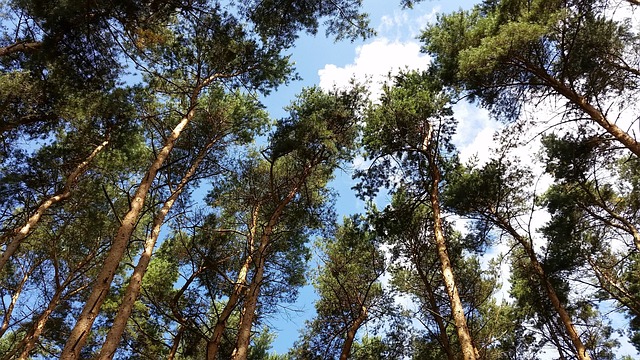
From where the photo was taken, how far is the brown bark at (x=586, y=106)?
7.54 metres

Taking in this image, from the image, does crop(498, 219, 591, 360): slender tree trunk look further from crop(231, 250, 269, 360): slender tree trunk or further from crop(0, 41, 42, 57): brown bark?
crop(0, 41, 42, 57): brown bark

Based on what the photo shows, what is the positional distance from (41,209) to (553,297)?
45.7ft

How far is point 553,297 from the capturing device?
34.9ft

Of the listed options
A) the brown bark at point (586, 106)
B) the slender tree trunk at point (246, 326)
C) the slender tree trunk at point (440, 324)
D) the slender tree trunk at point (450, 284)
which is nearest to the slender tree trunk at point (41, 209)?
the slender tree trunk at point (246, 326)

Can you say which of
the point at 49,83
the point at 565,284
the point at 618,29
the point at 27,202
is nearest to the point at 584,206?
the point at 565,284

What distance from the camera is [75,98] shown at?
9477mm

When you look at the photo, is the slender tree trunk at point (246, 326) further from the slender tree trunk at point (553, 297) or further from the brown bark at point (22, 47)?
the slender tree trunk at point (553, 297)

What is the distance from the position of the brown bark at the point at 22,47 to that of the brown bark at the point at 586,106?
431 inches

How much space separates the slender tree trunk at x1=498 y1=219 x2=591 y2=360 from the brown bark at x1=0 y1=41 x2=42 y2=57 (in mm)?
12953

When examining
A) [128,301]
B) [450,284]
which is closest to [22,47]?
[128,301]

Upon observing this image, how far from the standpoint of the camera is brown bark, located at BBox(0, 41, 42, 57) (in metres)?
7.93

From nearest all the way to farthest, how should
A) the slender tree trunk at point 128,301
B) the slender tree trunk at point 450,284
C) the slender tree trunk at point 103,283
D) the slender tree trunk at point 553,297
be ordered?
the slender tree trunk at point 103,283 < the slender tree trunk at point 128,301 < the slender tree trunk at point 450,284 < the slender tree trunk at point 553,297

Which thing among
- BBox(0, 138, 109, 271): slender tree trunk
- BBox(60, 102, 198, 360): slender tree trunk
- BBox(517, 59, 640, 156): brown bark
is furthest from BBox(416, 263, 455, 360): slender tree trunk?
BBox(0, 138, 109, 271): slender tree trunk

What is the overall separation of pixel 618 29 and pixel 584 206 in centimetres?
567
